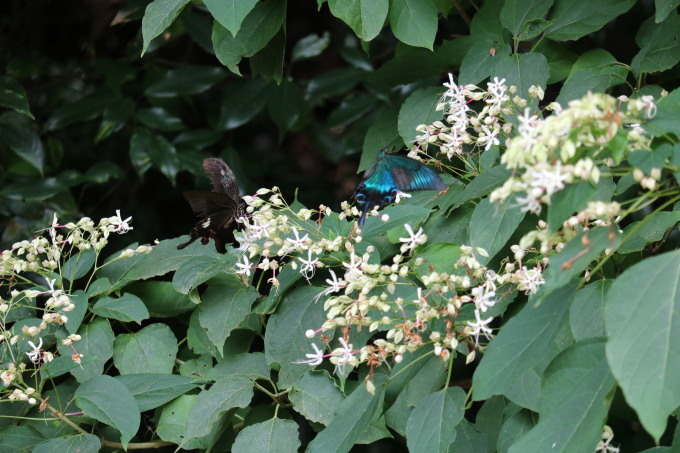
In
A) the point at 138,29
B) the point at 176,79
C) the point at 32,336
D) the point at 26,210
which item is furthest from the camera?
the point at 138,29

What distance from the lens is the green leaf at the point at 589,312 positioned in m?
1.37

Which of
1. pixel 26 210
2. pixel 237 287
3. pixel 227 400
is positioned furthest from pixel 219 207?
pixel 26 210

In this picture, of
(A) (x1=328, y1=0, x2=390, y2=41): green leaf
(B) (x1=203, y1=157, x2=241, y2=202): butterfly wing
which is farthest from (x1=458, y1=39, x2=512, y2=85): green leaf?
(B) (x1=203, y1=157, x2=241, y2=202): butterfly wing

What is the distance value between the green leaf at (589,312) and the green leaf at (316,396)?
0.46 meters

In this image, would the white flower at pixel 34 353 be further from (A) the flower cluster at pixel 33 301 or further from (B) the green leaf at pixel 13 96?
A: (B) the green leaf at pixel 13 96

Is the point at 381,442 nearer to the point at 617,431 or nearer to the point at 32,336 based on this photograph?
the point at 617,431

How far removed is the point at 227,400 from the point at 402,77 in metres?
0.94

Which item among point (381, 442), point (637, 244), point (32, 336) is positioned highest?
point (637, 244)

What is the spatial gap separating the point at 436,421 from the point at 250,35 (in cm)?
99

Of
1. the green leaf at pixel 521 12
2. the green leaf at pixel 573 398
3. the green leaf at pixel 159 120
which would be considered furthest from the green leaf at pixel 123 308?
the green leaf at pixel 159 120

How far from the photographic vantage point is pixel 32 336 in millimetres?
1614

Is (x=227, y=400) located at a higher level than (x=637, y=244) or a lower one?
lower

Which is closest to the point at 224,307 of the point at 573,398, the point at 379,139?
→ the point at 379,139

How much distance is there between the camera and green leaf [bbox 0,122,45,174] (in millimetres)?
2809
